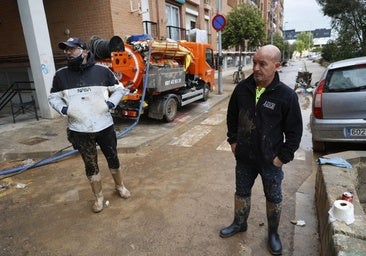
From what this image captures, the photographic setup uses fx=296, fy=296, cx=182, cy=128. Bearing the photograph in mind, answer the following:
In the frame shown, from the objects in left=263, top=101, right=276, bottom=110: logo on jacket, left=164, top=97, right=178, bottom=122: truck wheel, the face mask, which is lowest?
left=164, top=97, right=178, bottom=122: truck wheel

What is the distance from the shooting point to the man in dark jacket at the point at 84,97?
3357 mm

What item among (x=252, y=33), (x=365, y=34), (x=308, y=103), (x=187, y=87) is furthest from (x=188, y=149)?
(x=365, y=34)

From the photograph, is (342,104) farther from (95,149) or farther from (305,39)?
(305,39)

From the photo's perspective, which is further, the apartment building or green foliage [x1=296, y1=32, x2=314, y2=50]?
green foliage [x1=296, y1=32, x2=314, y2=50]

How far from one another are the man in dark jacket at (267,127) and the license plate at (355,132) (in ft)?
8.66

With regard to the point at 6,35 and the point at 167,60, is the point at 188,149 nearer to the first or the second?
the point at 167,60

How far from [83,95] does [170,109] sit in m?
4.93

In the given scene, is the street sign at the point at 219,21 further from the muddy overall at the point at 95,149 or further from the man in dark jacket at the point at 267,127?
the man in dark jacket at the point at 267,127

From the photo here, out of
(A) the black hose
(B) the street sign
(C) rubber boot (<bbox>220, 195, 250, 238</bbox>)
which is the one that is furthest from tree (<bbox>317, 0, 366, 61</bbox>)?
(C) rubber boot (<bbox>220, 195, 250, 238</bbox>)

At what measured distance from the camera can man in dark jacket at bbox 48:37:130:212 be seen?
Answer: 336cm

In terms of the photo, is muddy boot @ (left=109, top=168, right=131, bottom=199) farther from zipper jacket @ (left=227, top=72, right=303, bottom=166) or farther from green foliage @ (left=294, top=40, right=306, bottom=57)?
green foliage @ (left=294, top=40, right=306, bottom=57)

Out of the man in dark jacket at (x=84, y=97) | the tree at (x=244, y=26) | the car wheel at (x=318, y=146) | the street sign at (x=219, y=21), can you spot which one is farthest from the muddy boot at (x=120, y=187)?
the tree at (x=244, y=26)

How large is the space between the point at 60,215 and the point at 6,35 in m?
10.8

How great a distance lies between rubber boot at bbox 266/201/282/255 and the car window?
112 inches
